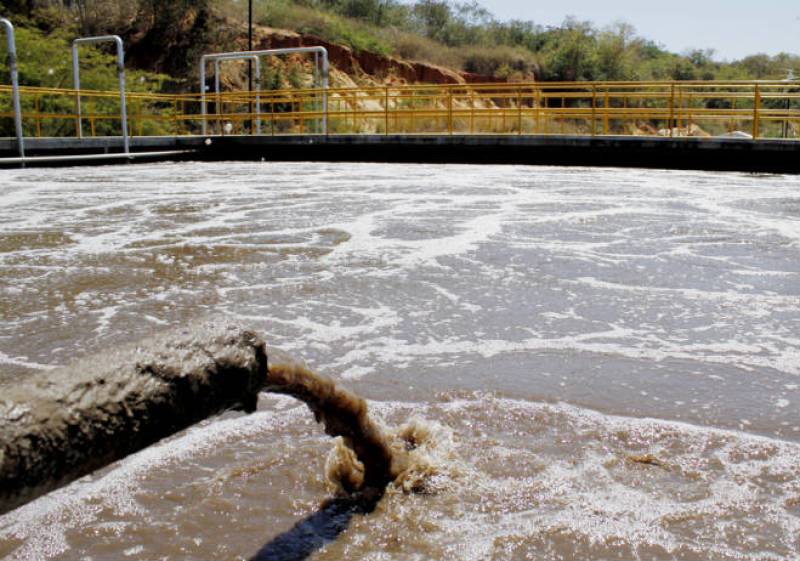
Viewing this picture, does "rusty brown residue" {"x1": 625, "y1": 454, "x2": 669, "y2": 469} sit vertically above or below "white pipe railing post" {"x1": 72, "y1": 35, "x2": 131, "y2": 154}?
below

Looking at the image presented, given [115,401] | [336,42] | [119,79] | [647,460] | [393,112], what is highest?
[336,42]

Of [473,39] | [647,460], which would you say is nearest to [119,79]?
[647,460]

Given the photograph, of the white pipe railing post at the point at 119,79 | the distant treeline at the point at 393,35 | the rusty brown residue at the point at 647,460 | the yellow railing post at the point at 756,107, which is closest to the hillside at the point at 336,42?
the distant treeline at the point at 393,35

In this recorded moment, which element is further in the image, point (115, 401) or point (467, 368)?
point (467, 368)

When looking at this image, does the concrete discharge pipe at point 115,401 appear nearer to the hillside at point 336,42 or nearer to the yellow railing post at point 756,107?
the yellow railing post at point 756,107

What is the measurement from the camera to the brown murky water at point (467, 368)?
228cm

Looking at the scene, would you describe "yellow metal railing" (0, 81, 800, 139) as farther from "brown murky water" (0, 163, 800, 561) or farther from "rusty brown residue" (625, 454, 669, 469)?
"rusty brown residue" (625, 454, 669, 469)

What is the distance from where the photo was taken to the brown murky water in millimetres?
2275

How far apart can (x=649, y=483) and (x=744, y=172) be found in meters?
14.3

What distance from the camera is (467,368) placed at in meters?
3.67

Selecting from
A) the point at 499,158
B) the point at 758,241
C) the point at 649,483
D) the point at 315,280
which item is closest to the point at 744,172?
the point at 499,158

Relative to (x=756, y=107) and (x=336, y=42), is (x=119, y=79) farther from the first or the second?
(x=336, y=42)

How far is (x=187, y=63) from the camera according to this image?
115 ft

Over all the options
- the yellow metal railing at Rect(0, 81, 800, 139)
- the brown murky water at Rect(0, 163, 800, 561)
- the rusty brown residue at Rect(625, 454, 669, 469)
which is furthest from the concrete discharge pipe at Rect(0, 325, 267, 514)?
the yellow metal railing at Rect(0, 81, 800, 139)
